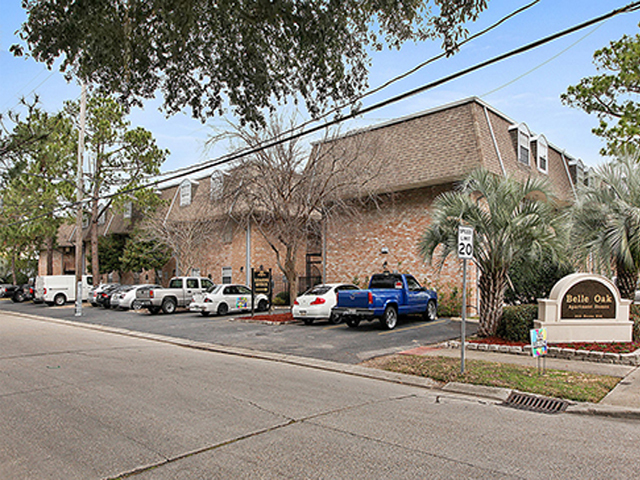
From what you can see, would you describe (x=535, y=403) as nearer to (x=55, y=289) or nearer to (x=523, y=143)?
(x=523, y=143)

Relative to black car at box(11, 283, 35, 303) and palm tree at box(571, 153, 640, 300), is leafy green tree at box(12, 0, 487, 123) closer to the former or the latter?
palm tree at box(571, 153, 640, 300)

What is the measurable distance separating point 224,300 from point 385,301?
32.3ft

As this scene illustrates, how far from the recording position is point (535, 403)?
24.6 feet

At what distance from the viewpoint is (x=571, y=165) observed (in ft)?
88.2

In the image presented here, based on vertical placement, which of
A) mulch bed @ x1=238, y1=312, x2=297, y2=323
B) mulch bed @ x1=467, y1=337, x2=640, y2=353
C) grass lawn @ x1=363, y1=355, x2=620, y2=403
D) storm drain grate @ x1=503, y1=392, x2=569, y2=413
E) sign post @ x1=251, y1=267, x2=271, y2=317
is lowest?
mulch bed @ x1=238, y1=312, x2=297, y2=323

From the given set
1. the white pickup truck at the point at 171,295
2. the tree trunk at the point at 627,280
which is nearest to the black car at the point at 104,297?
the white pickup truck at the point at 171,295

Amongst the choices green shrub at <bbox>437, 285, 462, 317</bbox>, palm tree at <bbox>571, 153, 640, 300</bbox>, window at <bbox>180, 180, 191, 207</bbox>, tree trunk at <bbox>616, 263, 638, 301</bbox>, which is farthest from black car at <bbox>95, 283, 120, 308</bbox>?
tree trunk at <bbox>616, 263, 638, 301</bbox>

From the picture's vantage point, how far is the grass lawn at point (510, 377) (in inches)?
311

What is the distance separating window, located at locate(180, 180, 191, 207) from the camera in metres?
33.0

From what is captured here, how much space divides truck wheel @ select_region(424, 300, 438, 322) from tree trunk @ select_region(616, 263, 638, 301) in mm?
6638

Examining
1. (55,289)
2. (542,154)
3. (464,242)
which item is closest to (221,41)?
(464,242)

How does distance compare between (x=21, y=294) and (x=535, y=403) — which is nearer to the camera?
(x=535, y=403)

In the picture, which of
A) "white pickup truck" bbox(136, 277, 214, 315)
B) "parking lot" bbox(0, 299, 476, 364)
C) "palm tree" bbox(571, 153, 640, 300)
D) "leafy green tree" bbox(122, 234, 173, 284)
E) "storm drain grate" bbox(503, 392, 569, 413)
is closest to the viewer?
"storm drain grate" bbox(503, 392, 569, 413)

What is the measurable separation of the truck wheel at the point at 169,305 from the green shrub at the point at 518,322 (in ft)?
57.4
